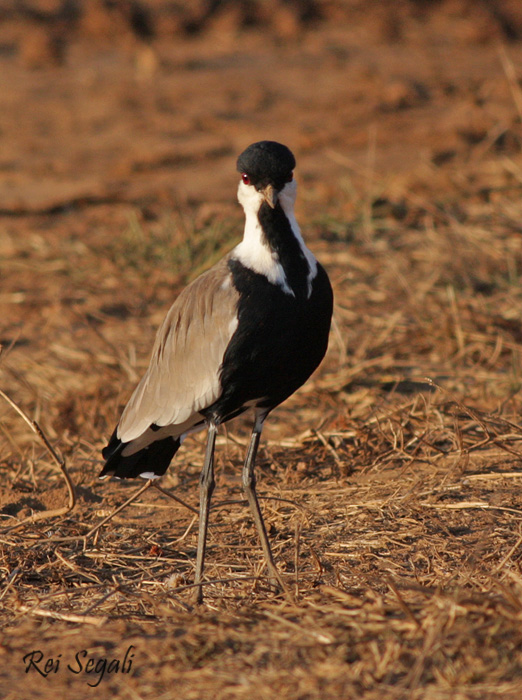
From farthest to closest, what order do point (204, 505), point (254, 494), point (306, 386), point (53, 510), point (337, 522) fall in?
point (306, 386) → point (337, 522) → point (53, 510) → point (254, 494) → point (204, 505)

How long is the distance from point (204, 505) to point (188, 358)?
572mm

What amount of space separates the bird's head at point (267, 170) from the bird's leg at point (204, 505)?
899 millimetres

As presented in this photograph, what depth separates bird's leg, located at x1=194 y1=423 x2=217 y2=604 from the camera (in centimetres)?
367

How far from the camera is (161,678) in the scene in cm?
293

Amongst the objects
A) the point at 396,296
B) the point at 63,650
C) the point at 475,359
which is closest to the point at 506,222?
the point at 396,296

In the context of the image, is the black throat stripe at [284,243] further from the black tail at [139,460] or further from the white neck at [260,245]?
the black tail at [139,460]

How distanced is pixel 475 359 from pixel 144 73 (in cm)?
775

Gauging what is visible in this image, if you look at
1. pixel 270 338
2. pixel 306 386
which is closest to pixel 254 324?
pixel 270 338

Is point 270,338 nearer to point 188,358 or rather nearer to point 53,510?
point 188,358

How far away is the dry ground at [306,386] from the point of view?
303 centimetres

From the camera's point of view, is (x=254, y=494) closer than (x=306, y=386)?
Yes

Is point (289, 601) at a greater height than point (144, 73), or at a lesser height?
lesser

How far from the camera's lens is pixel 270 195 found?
11.9ft

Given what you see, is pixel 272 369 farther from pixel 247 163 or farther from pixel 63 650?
pixel 63 650
